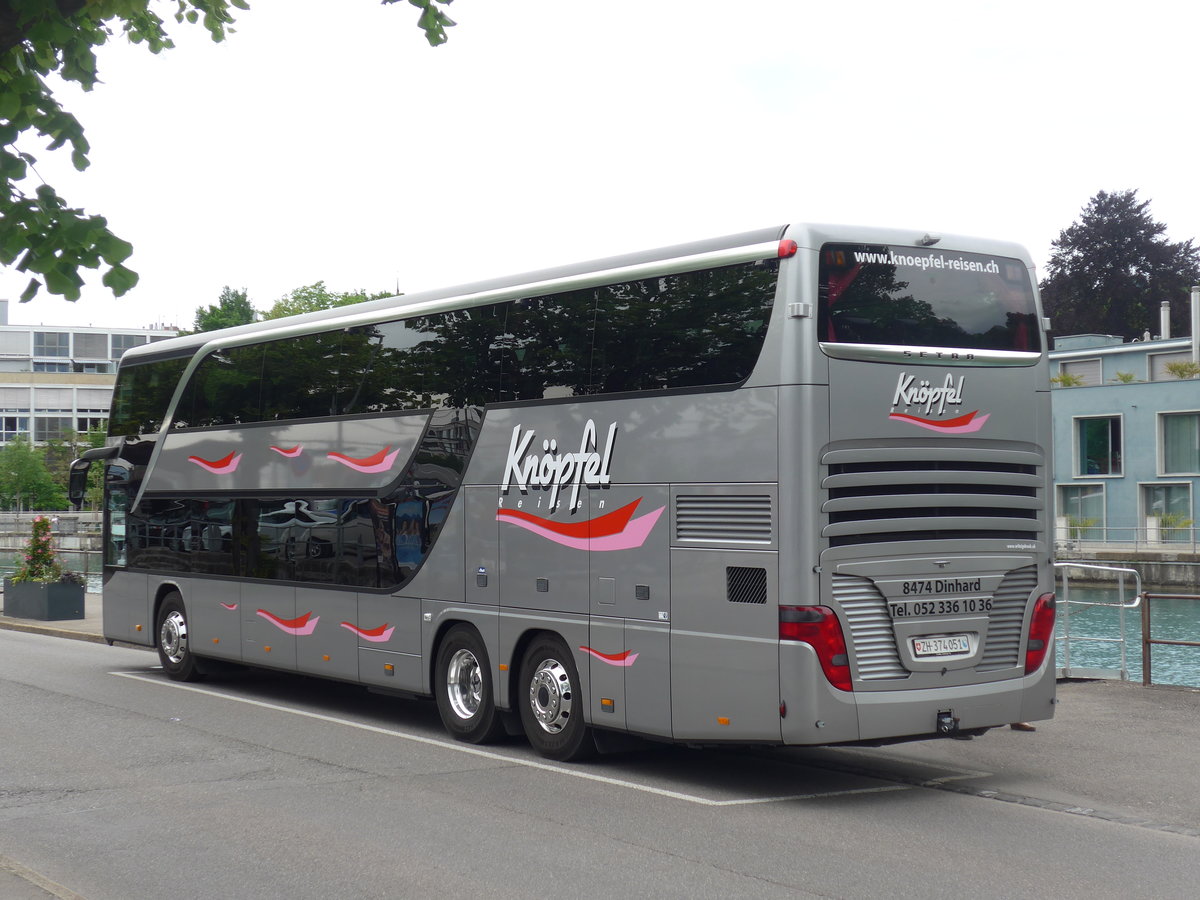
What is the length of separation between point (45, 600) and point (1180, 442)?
42357 mm

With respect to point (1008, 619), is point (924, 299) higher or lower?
higher

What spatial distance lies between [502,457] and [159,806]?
4.03 metres

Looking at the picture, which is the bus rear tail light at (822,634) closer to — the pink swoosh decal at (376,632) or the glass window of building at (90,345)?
the pink swoosh decal at (376,632)

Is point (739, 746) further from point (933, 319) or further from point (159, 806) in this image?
point (159, 806)

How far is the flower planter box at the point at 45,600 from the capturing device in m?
25.5

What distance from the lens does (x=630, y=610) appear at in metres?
10.5

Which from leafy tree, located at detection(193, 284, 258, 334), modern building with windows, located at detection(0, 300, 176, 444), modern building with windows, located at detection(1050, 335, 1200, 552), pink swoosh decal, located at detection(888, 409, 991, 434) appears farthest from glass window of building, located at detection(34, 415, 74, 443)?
pink swoosh decal, located at detection(888, 409, 991, 434)

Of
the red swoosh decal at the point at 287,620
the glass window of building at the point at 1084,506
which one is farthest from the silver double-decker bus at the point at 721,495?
the glass window of building at the point at 1084,506

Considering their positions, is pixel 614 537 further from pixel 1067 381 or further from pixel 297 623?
pixel 1067 381

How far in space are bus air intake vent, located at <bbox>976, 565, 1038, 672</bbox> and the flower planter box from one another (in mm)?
20044

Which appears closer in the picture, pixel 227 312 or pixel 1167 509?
pixel 1167 509

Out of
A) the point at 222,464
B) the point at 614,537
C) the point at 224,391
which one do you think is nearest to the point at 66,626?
the point at 222,464

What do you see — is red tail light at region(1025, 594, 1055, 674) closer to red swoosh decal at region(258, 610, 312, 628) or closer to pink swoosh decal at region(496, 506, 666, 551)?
pink swoosh decal at region(496, 506, 666, 551)

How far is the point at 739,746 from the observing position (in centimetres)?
981
